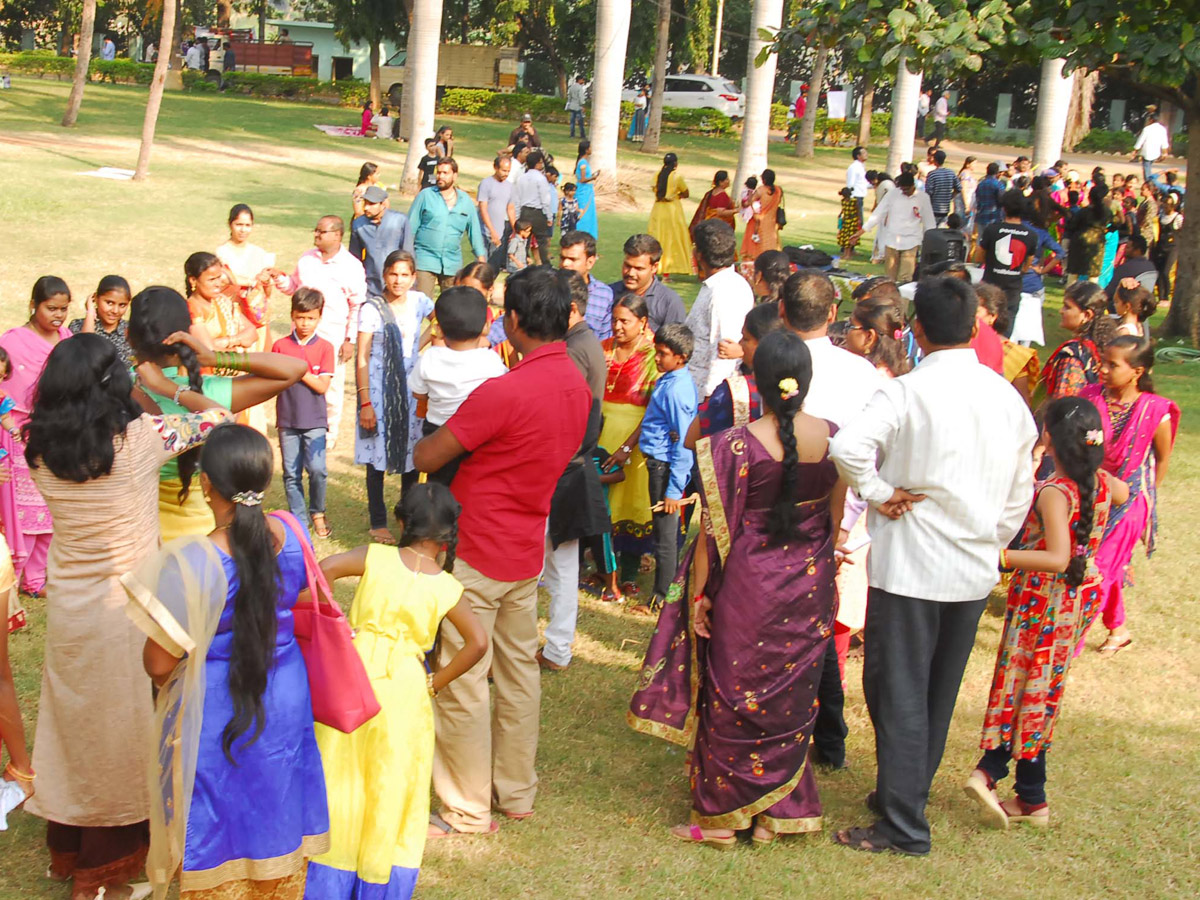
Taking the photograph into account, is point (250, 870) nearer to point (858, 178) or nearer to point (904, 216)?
point (904, 216)

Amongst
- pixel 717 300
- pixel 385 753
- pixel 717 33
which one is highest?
pixel 717 33

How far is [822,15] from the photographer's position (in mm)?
11125

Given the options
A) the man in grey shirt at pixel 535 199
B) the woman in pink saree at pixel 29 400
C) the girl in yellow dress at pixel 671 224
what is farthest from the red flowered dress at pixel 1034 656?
the girl in yellow dress at pixel 671 224

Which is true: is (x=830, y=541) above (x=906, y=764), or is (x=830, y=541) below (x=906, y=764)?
above

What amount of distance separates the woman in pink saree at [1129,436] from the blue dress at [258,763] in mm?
4093

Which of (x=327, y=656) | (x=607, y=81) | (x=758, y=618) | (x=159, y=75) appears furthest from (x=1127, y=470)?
(x=159, y=75)

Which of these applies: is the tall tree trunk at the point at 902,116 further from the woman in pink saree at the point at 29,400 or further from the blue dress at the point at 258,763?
the blue dress at the point at 258,763

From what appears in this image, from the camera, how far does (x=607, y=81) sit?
21016 mm

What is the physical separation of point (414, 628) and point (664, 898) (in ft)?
4.17

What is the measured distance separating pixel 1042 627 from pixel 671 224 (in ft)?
41.4

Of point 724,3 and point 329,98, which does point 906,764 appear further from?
point 724,3

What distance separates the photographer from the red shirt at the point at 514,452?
13.6 ft

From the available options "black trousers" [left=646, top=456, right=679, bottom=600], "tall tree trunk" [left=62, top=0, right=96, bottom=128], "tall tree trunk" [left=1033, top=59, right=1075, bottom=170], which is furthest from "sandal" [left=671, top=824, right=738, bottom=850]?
"tall tree trunk" [left=62, top=0, right=96, bottom=128]

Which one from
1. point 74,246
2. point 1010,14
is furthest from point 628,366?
point 74,246
